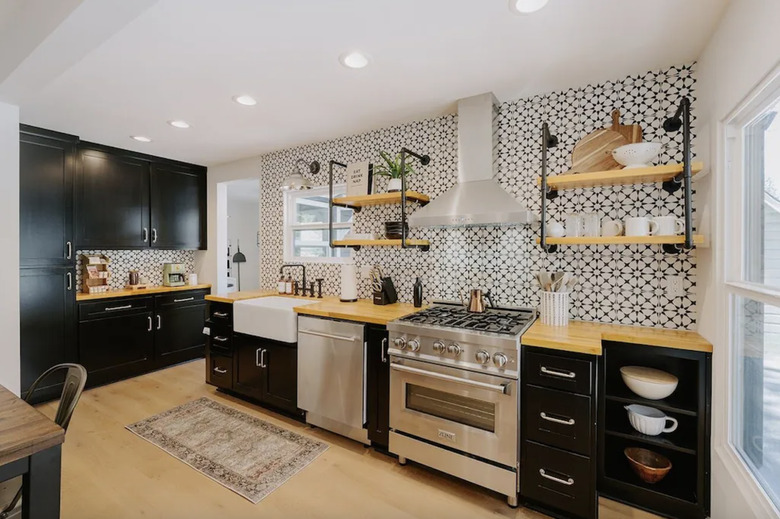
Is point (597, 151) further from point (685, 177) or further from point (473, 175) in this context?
point (473, 175)

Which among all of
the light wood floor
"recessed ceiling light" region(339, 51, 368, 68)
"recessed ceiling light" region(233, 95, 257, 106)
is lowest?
the light wood floor

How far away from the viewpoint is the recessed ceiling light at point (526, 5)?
1629 mm

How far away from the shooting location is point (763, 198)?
4.78 ft

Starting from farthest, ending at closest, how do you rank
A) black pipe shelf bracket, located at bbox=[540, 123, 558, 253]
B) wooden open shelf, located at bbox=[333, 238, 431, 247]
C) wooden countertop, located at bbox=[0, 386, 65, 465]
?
wooden open shelf, located at bbox=[333, 238, 431, 247] < black pipe shelf bracket, located at bbox=[540, 123, 558, 253] < wooden countertop, located at bbox=[0, 386, 65, 465]

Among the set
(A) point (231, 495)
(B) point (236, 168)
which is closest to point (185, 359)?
(B) point (236, 168)

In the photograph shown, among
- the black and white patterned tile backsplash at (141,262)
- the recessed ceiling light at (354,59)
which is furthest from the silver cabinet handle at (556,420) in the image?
the black and white patterned tile backsplash at (141,262)

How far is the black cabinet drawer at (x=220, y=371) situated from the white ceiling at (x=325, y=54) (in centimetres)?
219

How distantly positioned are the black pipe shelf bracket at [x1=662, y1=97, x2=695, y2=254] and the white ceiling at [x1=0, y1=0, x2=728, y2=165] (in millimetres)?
347

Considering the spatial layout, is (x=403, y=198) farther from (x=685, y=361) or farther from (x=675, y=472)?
(x=675, y=472)

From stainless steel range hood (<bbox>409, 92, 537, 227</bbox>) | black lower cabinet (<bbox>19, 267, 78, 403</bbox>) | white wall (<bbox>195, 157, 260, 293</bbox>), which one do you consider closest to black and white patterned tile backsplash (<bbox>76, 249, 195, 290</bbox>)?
white wall (<bbox>195, 157, 260, 293</bbox>)

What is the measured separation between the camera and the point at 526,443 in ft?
6.53

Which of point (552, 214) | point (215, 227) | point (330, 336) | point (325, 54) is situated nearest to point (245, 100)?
point (325, 54)

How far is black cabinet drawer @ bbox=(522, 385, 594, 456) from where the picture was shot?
186cm

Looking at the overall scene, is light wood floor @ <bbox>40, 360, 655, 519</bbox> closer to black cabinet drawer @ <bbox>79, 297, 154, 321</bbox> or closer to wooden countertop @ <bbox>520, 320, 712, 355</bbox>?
wooden countertop @ <bbox>520, 320, 712, 355</bbox>
